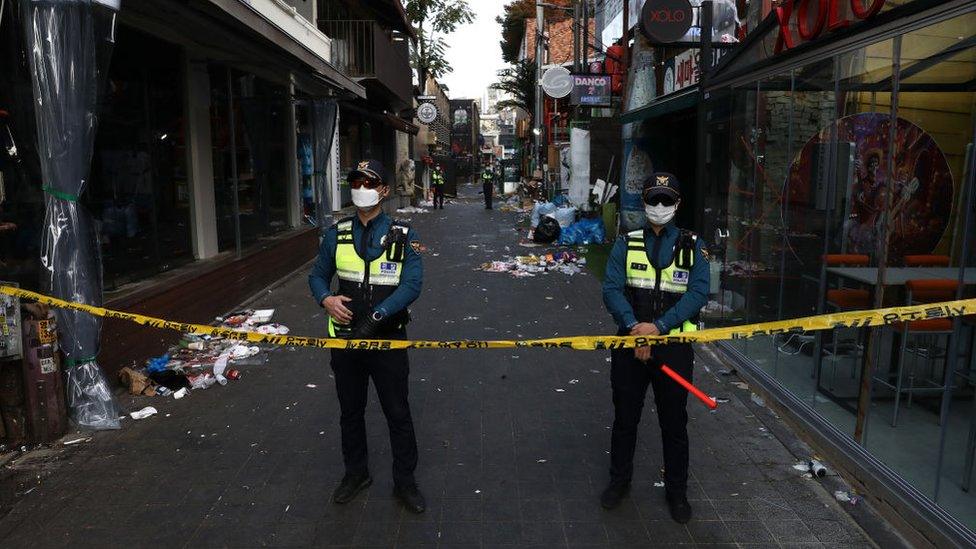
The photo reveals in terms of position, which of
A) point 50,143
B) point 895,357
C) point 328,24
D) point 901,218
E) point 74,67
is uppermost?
point 328,24

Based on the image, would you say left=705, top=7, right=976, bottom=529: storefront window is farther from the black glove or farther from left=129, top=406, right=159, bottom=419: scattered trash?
left=129, top=406, right=159, bottom=419: scattered trash

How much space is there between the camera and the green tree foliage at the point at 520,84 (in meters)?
40.2

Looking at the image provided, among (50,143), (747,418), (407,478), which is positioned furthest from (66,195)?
(747,418)

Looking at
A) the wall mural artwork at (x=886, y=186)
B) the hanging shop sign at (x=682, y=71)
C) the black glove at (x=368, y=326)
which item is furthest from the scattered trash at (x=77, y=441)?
the hanging shop sign at (x=682, y=71)

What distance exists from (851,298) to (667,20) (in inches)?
198

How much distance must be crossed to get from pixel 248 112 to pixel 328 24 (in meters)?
7.41

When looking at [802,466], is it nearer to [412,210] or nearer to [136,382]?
[136,382]

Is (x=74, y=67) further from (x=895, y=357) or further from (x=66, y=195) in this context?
(x=895, y=357)

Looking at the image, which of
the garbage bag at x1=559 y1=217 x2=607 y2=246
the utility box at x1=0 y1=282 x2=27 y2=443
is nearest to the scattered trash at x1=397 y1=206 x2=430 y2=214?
the garbage bag at x1=559 y1=217 x2=607 y2=246

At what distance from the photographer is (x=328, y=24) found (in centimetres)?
1789

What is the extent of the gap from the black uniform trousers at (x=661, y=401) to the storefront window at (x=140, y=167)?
5567 millimetres

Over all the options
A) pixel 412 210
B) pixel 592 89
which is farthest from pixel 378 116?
pixel 592 89

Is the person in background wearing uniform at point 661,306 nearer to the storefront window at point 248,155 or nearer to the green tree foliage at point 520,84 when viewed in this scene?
the storefront window at point 248,155

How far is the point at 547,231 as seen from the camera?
16453 mm
